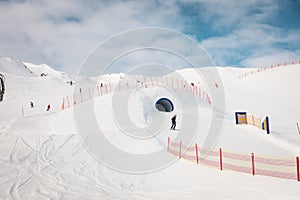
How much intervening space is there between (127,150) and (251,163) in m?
7.46

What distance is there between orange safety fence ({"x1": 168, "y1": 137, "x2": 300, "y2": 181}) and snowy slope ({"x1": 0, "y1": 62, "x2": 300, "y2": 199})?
0.35 m

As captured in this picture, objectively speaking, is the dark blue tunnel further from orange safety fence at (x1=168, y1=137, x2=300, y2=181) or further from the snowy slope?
orange safety fence at (x1=168, y1=137, x2=300, y2=181)

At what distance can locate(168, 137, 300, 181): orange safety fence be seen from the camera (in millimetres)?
9031

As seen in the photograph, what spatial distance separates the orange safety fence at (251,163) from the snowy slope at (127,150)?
351 millimetres

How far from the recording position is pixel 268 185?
8.45m

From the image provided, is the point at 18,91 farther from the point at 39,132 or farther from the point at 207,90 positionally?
the point at 207,90

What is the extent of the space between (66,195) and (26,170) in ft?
12.2

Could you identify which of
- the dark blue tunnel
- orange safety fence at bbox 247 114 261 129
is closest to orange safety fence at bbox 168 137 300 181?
orange safety fence at bbox 247 114 261 129

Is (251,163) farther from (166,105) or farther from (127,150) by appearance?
(166,105)

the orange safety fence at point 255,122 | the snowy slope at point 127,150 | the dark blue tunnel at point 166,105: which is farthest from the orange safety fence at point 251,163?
the dark blue tunnel at point 166,105

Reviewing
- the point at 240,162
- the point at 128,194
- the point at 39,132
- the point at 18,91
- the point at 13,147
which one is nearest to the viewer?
the point at 128,194

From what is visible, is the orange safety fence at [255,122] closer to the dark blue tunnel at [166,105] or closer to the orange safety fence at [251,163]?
the dark blue tunnel at [166,105]

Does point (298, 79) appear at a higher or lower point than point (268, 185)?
higher

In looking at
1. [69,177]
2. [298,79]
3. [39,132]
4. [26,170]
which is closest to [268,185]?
[69,177]
